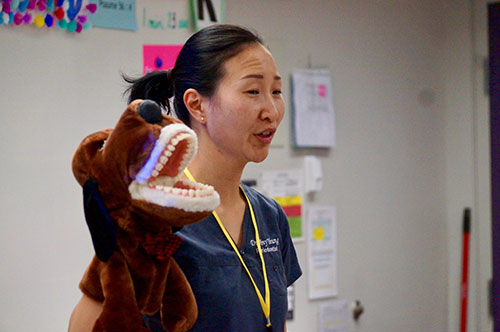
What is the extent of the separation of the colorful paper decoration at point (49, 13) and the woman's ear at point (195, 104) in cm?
79

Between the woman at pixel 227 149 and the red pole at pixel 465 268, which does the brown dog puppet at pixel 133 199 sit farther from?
the red pole at pixel 465 268

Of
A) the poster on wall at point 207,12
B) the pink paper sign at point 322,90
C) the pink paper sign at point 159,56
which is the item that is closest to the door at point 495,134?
the pink paper sign at point 322,90

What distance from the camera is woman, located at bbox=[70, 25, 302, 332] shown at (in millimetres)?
1042

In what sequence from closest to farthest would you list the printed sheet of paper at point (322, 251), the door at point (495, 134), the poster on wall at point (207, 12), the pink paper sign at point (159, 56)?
the pink paper sign at point (159, 56) → the poster on wall at point (207, 12) → the printed sheet of paper at point (322, 251) → the door at point (495, 134)

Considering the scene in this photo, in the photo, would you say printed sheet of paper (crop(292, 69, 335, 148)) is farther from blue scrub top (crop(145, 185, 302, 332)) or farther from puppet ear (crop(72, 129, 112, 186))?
puppet ear (crop(72, 129, 112, 186))

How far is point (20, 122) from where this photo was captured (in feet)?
5.50

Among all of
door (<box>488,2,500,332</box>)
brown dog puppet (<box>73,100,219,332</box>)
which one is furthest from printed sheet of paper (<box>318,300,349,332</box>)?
brown dog puppet (<box>73,100,219,332</box>)

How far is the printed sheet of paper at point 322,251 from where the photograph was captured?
2414mm

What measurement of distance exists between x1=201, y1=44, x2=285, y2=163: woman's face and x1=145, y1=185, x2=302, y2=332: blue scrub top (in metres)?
0.16

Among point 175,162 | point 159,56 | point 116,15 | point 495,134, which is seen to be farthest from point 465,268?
point 175,162

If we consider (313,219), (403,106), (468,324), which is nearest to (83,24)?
(313,219)

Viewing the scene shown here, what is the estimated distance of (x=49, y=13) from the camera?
1.70 m

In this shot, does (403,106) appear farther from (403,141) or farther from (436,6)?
(436,6)

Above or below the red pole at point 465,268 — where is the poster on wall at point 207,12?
above
